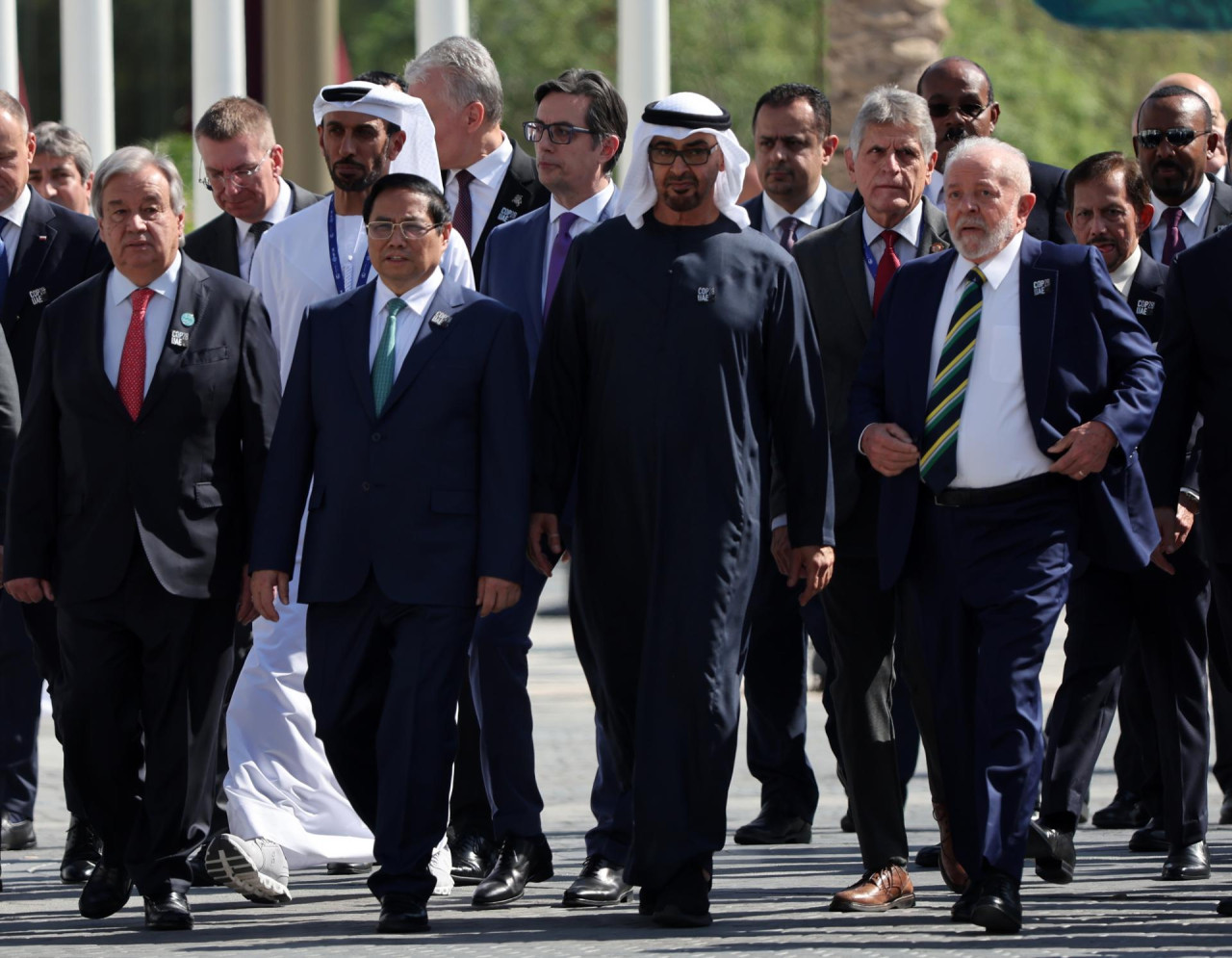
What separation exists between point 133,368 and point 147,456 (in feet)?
0.88

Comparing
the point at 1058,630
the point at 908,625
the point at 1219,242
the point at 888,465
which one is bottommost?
the point at 1058,630

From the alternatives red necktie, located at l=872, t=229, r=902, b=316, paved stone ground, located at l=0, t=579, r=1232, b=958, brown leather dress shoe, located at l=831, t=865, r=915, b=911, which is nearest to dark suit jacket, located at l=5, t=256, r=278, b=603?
paved stone ground, located at l=0, t=579, r=1232, b=958

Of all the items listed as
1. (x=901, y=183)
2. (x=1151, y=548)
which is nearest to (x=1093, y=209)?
(x=901, y=183)

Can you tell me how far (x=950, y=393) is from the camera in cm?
752

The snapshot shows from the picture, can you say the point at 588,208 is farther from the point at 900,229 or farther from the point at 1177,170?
the point at 1177,170

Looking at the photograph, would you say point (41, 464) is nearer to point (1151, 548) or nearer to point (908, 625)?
point (908, 625)

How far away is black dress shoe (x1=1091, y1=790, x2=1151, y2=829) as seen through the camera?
981cm

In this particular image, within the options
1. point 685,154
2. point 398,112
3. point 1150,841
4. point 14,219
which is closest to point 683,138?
point 685,154

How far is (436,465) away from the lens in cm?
753

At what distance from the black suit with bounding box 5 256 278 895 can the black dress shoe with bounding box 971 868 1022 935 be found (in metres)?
2.24

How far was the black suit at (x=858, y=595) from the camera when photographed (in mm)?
7809

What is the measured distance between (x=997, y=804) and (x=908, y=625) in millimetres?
658

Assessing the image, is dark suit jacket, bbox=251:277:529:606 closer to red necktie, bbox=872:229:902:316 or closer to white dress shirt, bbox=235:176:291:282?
red necktie, bbox=872:229:902:316

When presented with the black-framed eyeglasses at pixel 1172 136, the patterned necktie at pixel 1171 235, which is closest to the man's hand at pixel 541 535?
the patterned necktie at pixel 1171 235
